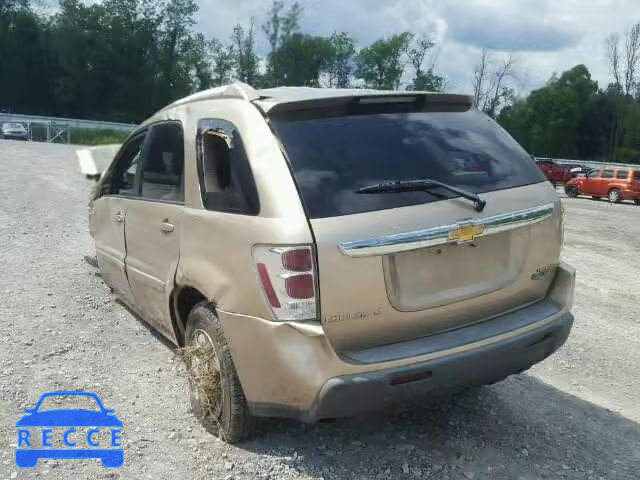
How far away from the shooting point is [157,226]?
12.5 ft

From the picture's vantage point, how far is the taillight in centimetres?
259

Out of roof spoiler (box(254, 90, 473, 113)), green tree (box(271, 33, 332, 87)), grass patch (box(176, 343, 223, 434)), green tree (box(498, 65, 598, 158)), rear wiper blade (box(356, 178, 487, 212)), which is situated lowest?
grass patch (box(176, 343, 223, 434))

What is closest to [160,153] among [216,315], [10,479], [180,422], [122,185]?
[122,185]

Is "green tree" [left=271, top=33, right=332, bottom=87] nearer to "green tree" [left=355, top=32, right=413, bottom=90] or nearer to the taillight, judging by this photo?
"green tree" [left=355, top=32, right=413, bottom=90]

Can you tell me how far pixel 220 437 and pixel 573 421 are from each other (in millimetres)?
2170

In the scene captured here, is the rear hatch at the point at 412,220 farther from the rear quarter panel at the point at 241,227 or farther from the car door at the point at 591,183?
the car door at the point at 591,183

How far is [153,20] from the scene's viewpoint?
76438 mm

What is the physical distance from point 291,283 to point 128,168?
2636 millimetres

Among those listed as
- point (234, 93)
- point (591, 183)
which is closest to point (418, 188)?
point (234, 93)

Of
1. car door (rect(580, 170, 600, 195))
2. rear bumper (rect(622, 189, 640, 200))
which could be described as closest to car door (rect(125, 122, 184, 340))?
rear bumper (rect(622, 189, 640, 200))

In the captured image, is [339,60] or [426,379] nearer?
[426,379]

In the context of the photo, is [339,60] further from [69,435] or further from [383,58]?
[69,435]

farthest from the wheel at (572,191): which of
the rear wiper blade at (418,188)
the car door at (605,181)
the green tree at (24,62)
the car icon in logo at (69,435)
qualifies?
the green tree at (24,62)

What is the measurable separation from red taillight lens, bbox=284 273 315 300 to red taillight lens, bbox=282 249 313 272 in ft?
0.10
